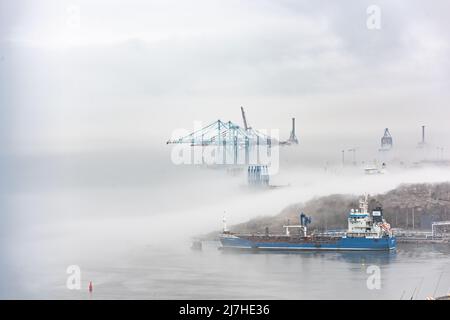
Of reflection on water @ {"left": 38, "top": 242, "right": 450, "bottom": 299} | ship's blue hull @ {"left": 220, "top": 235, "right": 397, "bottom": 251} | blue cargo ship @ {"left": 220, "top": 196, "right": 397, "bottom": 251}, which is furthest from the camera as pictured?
blue cargo ship @ {"left": 220, "top": 196, "right": 397, "bottom": 251}

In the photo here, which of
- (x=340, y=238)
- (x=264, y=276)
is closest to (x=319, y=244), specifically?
(x=340, y=238)

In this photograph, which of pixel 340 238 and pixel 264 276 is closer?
pixel 264 276

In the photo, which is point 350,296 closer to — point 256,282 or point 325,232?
point 256,282

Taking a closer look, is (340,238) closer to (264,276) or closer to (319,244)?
(319,244)

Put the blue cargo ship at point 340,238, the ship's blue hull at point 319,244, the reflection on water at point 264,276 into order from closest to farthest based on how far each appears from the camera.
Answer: the reflection on water at point 264,276 < the ship's blue hull at point 319,244 < the blue cargo ship at point 340,238

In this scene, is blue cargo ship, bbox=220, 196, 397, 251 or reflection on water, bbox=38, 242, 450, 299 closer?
reflection on water, bbox=38, 242, 450, 299

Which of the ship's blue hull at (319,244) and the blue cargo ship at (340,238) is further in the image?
the blue cargo ship at (340,238)

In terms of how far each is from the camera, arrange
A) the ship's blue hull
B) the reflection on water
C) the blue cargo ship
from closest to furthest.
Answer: the reflection on water, the ship's blue hull, the blue cargo ship

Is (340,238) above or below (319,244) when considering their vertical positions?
above
